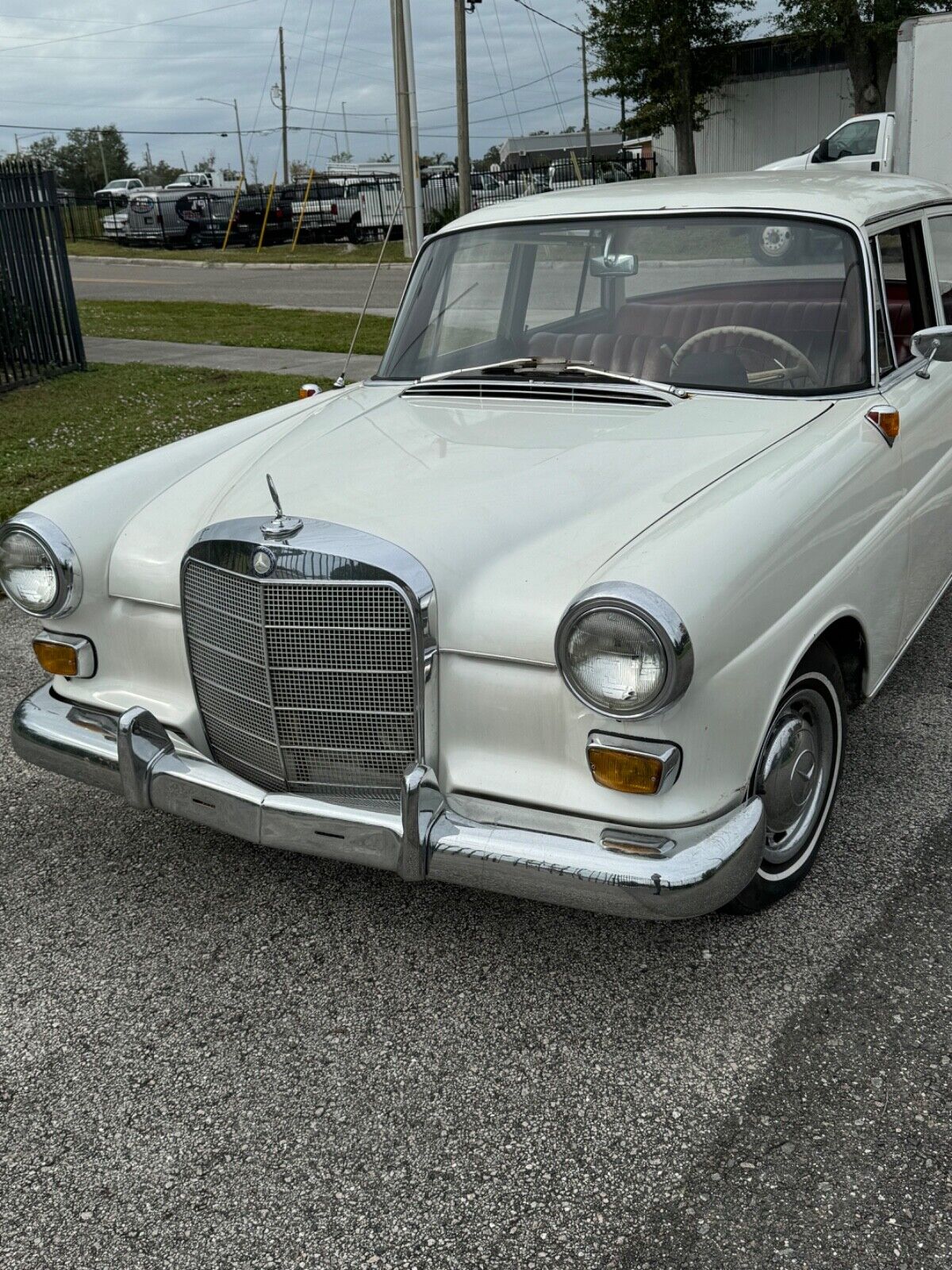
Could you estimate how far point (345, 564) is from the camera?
260 centimetres

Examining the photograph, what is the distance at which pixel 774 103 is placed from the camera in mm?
32125

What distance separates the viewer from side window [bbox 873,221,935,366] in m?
3.81

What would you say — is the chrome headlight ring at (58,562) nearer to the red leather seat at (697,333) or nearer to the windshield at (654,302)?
the windshield at (654,302)

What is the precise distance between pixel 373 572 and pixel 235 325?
12829mm

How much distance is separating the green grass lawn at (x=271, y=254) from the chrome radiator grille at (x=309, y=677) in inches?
809

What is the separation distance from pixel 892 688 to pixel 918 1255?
2.54m

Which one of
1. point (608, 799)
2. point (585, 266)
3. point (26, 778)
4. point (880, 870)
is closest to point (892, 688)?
point (880, 870)

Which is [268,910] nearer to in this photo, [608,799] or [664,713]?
[608,799]

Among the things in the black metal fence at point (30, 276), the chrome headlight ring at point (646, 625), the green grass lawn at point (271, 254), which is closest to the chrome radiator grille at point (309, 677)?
the chrome headlight ring at point (646, 625)

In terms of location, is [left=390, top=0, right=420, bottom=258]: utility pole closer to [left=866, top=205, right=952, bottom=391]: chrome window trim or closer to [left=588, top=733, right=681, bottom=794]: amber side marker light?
[left=866, top=205, right=952, bottom=391]: chrome window trim

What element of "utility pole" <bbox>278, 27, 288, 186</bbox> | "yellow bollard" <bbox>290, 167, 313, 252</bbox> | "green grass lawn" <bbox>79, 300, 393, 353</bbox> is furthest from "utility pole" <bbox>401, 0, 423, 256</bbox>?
"utility pole" <bbox>278, 27, 288, 186</bbox>

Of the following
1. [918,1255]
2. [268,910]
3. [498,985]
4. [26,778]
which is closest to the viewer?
[918,1255]

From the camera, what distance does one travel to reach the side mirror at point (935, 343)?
3.58 metres

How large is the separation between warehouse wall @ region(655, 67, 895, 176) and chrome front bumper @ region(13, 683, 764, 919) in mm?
32003
